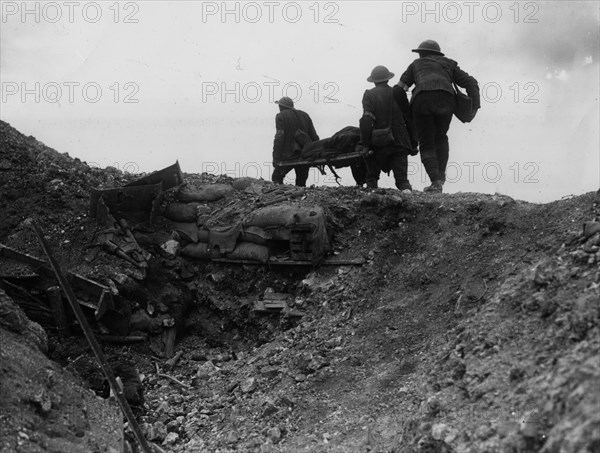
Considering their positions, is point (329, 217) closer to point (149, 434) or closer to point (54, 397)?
point (149, 434)

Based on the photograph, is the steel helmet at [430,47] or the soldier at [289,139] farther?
the soldier at [289,139]

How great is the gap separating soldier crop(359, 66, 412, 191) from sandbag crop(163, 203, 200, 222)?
238 cm

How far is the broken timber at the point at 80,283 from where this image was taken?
6.79 meters

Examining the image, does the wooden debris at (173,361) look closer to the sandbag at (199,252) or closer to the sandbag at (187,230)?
the sandbag at (199,252)

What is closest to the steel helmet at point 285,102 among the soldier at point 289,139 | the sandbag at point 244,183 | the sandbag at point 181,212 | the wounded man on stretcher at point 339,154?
the soldier at point 289,139

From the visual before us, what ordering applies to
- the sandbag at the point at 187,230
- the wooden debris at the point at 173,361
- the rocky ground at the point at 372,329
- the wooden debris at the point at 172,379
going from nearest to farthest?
the rocky ground at the point at 372,329 < the wooden debris at the point at 172,379 < the wooden debris at the point at 173,361 < the sandbag at the point at 187,230


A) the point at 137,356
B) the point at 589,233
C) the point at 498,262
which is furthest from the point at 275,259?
the point at 589,233

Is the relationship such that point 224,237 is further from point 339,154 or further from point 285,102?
point 285,102

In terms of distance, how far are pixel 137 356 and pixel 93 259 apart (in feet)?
3.86

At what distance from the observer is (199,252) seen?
789 cm

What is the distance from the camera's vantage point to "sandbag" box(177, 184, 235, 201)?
8.45m

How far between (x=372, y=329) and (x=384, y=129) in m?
3.42

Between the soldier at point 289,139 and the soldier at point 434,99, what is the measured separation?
189 centimetres

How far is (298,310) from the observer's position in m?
6.96
